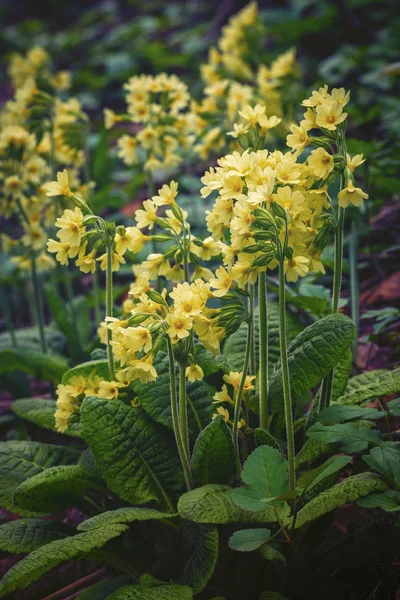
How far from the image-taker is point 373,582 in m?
1.60

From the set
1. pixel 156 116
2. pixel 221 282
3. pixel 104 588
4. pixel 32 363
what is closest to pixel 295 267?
pixel 221 282

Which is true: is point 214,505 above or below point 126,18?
below

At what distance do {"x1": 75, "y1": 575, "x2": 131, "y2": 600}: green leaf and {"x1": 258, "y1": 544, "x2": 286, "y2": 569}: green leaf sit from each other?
0.42 meters

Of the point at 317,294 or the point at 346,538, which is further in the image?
the point at 317,294

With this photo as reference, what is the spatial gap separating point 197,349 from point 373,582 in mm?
830

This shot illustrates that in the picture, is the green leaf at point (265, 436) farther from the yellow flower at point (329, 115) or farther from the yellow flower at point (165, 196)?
the yellow flower at point (329, 115)

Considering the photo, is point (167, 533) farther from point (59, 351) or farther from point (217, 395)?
point (59, 351)

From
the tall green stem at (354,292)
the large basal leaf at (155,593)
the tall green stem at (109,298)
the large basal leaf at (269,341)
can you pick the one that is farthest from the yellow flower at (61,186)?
the tall green stem at (354,292)

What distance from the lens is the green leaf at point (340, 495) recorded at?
1.45 meters

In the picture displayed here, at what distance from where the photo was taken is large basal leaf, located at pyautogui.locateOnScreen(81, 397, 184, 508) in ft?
5.66

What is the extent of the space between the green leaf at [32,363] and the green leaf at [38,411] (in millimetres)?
311

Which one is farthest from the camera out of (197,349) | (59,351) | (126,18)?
(126,18)

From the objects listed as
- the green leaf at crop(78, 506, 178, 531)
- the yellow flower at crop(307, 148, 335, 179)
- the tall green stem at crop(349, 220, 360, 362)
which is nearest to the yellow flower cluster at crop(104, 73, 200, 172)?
the tall green stem at crop(349, 220, 360, 362)

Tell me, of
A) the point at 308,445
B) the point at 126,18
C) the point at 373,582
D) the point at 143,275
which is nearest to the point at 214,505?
the point at 308,445
